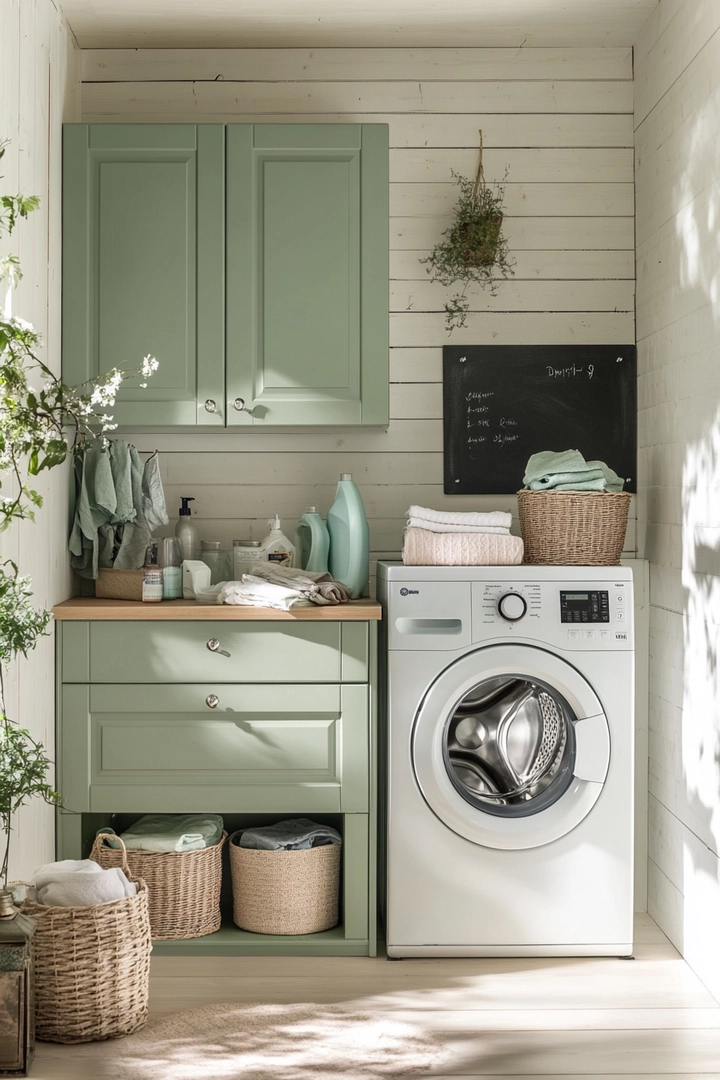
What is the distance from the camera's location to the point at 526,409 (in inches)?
123

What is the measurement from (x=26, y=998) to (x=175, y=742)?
76 cm

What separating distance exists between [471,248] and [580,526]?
94 cm

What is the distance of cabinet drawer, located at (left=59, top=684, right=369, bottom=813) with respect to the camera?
262cm

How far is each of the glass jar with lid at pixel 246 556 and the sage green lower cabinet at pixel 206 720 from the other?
0.36 m

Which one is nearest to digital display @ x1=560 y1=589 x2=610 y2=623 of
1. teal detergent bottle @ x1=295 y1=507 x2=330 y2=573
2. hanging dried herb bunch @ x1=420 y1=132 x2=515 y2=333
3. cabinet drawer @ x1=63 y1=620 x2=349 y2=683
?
cabinet drawer @ x1=63 y1=620 x2=349 y2=683

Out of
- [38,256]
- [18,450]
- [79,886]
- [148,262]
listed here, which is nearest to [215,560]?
[148,262]

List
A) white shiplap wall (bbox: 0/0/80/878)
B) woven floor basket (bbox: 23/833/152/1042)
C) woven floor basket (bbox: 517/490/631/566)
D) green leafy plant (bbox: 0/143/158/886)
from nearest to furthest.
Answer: green leafy plant (bbox: 0/143/158/886)
woven floor basket (bbox: 23/833/152/1042)
white shiplap wall (bbox: 0/0/80/878)
woven floor basket (bbox: 517/490/631/566)

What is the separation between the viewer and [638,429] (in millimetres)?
3119

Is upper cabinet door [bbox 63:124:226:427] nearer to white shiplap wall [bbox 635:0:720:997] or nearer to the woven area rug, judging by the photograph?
white shiplap wall [bbox 635:0:720:997]

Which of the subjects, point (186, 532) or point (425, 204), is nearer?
point (186, 532)

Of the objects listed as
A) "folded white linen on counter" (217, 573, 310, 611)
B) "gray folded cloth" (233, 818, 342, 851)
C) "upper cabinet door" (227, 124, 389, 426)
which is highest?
"upper cabinet door" (227, 124, 389, 426)

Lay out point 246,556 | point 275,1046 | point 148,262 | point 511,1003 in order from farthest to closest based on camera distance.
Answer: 1. point 246,556
2. point 148,262
3. point 511,1003
4. point 275,1046

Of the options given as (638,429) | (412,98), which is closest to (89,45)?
(412,98)

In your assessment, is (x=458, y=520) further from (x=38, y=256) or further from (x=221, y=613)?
(x=38, y=256)
